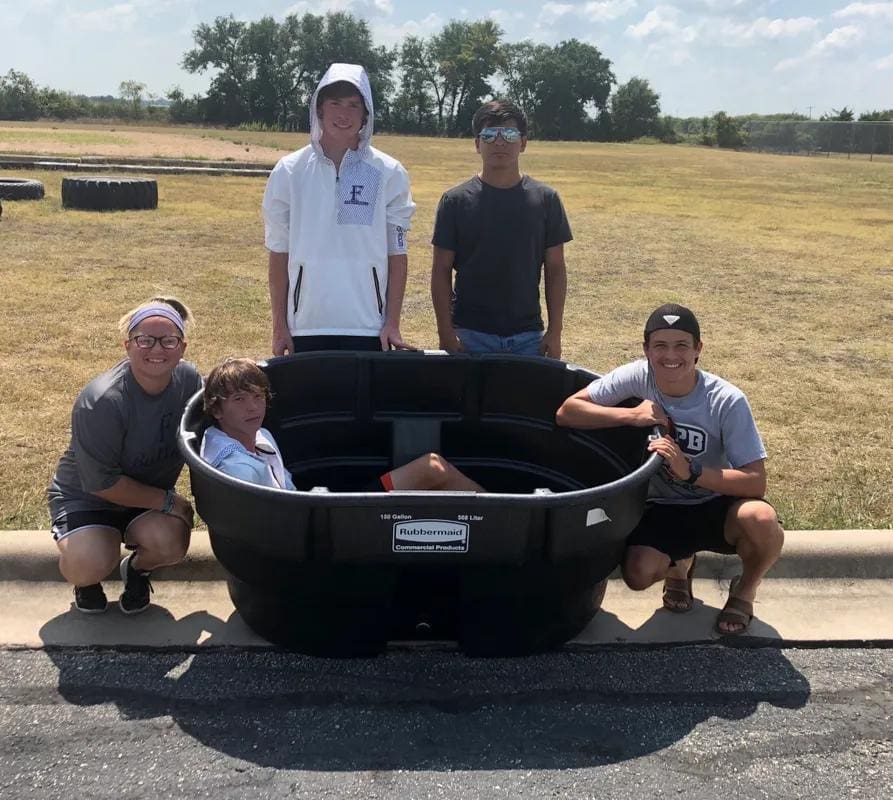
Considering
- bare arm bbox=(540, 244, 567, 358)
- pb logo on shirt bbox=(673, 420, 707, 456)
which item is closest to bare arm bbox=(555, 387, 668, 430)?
pb logo on shirt bbox=(673, 420, 707, 456)

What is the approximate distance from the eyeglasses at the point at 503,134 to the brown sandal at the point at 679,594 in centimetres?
179

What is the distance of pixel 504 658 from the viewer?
302 cm

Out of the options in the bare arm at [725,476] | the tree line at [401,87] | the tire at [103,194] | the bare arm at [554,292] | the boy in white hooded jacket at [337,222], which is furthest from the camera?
the tree line at [401,87]

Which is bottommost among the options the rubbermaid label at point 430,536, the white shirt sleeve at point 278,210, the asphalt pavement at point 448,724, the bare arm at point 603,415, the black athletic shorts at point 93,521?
the asphalt pavement at point 448,724

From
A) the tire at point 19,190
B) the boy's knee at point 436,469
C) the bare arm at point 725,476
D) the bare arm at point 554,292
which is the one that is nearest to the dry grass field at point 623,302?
the tire at point 19,190

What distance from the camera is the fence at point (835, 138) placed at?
44.2m

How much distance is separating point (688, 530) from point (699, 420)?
400 millimetres

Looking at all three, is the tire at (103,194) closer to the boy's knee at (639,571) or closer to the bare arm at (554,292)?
the bare arm at (554,292)

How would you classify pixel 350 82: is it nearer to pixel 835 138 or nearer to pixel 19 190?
pixel 19 190

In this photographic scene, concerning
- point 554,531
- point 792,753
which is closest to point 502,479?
point 554,531

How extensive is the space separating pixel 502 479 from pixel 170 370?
1.73 metres

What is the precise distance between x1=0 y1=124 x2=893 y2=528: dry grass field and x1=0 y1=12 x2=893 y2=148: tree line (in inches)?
2476

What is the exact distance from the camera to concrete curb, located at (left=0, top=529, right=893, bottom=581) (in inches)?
137

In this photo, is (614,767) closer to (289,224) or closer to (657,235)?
(289,224)
